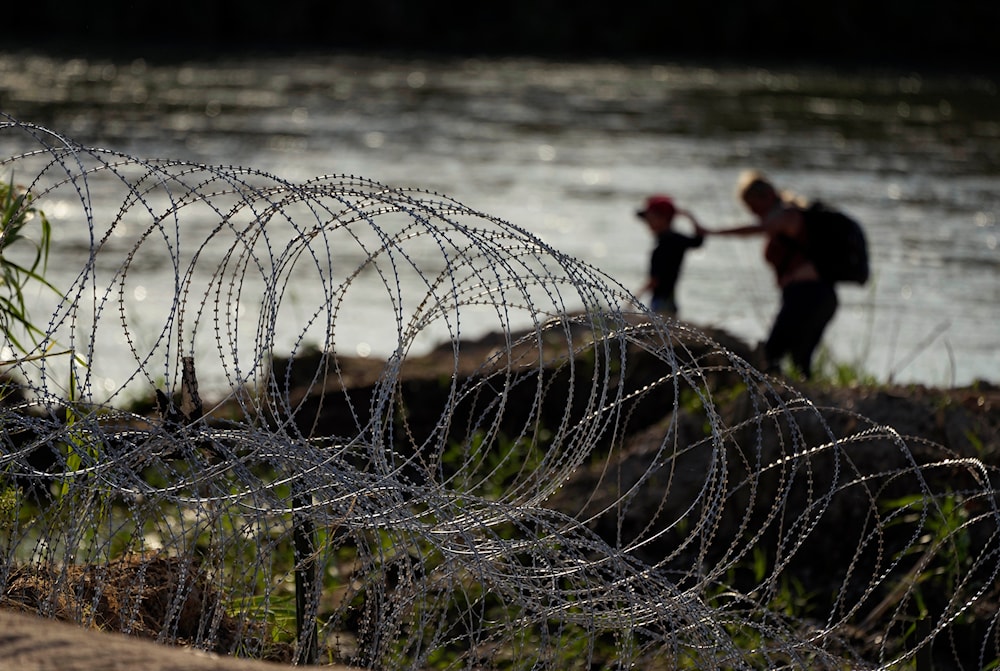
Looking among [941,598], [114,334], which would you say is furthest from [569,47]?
[941,598]

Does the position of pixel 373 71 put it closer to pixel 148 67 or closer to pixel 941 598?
pixel 148 67

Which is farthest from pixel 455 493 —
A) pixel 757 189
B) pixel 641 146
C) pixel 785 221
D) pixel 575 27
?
pixel 575 27

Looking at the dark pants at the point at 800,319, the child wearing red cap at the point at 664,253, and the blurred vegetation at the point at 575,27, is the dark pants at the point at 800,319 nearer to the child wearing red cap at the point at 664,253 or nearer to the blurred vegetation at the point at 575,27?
the child wearing red cap at the point at 664,253

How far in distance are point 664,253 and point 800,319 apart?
133cm

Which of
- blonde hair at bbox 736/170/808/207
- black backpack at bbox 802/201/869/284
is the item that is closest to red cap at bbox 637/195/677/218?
blonde hair at bbox 736/170/808/207

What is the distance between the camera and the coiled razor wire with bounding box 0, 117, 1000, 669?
374cm

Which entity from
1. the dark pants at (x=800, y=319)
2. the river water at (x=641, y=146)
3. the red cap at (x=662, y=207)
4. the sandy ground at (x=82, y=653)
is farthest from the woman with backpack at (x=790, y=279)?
the sandy ground at (x=82, y=653)

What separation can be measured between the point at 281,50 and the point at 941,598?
3519 centimetres

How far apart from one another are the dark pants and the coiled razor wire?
0.81m

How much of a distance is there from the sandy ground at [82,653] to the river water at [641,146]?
253 inches

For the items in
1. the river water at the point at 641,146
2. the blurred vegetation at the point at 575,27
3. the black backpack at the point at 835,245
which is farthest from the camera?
the blurred vegetation at the point at 575,27

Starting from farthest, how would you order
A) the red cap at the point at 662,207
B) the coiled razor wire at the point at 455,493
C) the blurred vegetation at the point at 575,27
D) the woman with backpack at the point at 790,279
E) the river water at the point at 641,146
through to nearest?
the blurred vegetation at the point at 575,27, the river water at the point at 641,146, the red cap at the point at 662,207, the woman with backpack at the point at 790,279, the coiled razor wire at the point at 455,493

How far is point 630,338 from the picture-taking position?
4020 mm

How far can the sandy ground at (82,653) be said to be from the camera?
8.86 feet
